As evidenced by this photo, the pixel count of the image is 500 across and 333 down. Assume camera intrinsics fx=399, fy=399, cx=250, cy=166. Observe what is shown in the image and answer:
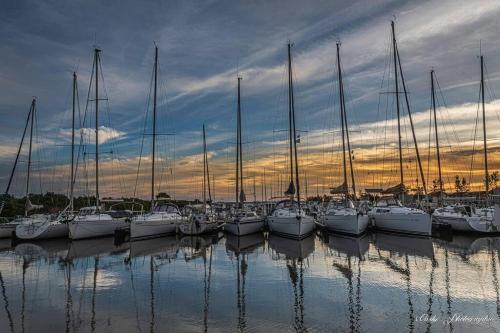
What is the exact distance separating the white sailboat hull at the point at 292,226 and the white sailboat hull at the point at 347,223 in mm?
2231

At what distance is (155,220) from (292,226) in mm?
11605

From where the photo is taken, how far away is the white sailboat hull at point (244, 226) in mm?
34938

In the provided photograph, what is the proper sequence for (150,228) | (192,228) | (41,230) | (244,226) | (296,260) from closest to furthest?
(296,260)
(41,230)
(150,228)
(244,226)
(192,228)

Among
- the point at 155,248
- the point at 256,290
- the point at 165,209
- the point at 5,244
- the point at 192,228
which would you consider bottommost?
the point at 256,290

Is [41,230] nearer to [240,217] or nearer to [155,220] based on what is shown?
[155,220]

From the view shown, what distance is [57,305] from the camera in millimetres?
12625

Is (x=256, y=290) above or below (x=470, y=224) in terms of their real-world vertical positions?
below

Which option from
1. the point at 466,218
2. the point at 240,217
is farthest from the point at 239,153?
the point at 466,218

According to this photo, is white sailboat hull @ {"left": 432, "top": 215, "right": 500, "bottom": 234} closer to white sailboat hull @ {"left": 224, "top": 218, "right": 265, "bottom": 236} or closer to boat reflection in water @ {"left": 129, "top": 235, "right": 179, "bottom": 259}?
white sailboat hull @ {"left": 224, "top": 218, "right": 265, "bottom": 236}

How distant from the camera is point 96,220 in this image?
3347cm

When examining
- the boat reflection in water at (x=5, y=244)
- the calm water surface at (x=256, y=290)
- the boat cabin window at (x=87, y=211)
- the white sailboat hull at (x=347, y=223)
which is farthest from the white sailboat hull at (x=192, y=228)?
the boat reflection in water at (x=5, y=244)

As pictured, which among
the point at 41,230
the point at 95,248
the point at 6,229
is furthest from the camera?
the point at 6,229

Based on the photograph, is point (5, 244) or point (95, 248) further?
point (5, 244)

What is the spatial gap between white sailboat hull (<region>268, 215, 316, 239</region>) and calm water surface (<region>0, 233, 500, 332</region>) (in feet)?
16.7
